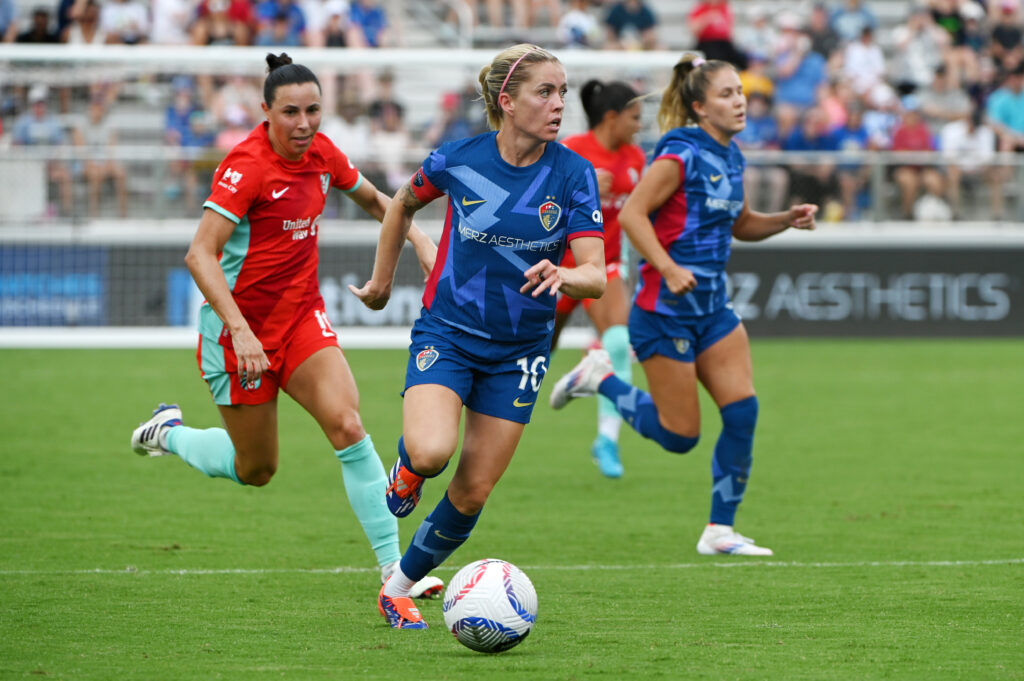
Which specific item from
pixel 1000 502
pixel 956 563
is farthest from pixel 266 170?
pixel 1000 502

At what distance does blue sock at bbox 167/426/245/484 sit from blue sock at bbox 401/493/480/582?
1.37 meters

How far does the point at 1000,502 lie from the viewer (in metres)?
8.60

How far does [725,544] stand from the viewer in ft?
23.7

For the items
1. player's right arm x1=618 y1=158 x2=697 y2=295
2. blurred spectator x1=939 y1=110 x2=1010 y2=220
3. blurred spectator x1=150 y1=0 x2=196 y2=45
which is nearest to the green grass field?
player's right arm x1=618 y1=158 x2=697 y2=295

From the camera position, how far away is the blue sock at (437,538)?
18.1 ft

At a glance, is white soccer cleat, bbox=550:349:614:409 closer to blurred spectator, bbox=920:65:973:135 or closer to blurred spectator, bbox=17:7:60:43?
blurred spectator, bbox=17:7:60:43

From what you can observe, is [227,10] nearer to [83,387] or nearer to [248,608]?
[83,387]

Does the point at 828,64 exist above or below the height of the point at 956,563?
above

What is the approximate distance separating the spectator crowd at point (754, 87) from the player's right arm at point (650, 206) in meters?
10.0

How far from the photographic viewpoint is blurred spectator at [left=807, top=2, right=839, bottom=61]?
21.7m

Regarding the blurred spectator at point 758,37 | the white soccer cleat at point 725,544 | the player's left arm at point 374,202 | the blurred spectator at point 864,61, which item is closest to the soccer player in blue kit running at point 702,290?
the white soccer cleat at point 725,544

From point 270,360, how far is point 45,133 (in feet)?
38.5

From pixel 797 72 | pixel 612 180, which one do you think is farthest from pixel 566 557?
pixel 797 72

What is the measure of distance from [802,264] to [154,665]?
1425cm
